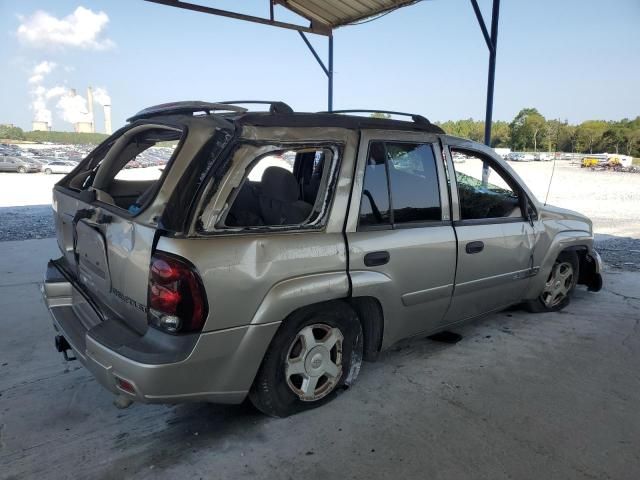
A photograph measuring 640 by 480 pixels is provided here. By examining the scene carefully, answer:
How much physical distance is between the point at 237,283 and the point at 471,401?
1779 mm

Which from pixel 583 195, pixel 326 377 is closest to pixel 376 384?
pixel 326 377

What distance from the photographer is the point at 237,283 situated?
231 cm

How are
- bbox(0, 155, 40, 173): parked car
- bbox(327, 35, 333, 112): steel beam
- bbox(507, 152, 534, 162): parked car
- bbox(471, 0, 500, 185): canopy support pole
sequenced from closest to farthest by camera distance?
1. bbox(471, 0, 500, 185): canopy support pole
2. bbox(327, 35, 333, 112): steel beam
3. bbox(0, 155, 40, 173): parked car
4. bbox(507, 152, 534, 162): parked car

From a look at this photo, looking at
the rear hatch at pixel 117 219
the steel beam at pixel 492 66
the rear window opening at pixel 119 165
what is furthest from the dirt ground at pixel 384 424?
the steel beam at pixel 492 66

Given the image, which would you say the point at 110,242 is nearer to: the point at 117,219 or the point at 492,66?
the point at 117,219

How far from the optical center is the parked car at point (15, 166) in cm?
3143

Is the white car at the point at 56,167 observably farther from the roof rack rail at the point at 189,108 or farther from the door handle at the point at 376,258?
the door handle at the point at 376,258

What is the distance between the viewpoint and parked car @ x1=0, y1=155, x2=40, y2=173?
103 feet

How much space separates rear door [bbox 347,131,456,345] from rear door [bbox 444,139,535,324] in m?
0.15

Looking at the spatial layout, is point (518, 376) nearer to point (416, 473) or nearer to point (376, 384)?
point (376, 384)

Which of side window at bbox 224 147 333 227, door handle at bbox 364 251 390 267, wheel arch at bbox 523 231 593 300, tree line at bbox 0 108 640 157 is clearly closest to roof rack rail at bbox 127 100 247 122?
side window at bbox 224 147 333 227

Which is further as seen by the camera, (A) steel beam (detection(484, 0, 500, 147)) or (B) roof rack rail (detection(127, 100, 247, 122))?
(A) steel beam (detection(484, 0, 500, 147))

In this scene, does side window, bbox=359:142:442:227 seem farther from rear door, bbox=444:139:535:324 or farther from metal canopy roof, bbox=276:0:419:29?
metal canopy roof, bbox=276:0:419:29

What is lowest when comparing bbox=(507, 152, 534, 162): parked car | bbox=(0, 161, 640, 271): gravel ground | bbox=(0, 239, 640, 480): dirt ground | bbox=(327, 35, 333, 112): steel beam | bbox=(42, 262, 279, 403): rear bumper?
bbox=(0, 239, 640, 480): dirt ground
